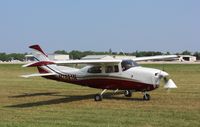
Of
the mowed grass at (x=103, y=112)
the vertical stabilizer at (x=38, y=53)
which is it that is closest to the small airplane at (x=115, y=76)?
the mowed grass at (x=103, y=112)

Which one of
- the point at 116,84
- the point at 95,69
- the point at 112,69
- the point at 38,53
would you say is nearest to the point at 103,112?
the point at 116,84

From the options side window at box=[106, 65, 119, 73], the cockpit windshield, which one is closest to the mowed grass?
side window at box=[106, 65, 119, 73]

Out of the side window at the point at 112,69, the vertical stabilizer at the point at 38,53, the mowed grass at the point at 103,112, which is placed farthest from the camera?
the vertical stabilizer at the point at 38,53

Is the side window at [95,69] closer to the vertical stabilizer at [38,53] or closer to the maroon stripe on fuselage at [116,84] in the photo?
the maroon stripe on fuselage at [116,84]

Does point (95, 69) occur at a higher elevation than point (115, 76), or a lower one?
higher

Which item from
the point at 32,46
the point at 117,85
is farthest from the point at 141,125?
the point at 32,46

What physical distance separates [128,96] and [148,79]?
8.59 feet

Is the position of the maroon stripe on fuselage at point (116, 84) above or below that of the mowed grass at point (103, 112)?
above

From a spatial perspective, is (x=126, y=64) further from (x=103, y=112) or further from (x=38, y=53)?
(x=38, y=53)

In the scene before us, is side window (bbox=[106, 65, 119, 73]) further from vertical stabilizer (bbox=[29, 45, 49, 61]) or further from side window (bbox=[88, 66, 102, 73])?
vertical stabilizer (bbox=[29, 45, 49, 61])

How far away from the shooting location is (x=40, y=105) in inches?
657

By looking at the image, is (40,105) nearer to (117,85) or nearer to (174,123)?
(117,85)

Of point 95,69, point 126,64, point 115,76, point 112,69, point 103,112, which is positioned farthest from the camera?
point 95,69

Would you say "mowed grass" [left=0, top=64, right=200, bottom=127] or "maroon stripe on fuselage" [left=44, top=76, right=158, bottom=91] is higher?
"maroon stripe on fuselage" [left=44, top=76, right=158, bottom=91]
